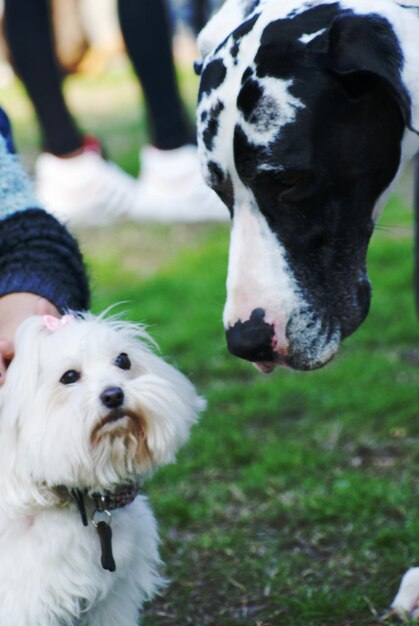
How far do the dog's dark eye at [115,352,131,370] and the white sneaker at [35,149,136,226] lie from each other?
3.96 m

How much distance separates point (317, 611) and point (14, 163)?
1.35 m

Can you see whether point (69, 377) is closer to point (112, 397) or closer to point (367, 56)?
point (112, 397)

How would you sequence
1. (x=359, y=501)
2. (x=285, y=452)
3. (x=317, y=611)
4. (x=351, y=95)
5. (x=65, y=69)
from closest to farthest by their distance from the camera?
(x=351, y=95) → (x=317, y=611) → (x=359, y=501) → (x=285, y=452) → (x=65, y=69)

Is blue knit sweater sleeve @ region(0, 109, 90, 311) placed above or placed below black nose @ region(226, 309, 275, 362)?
below

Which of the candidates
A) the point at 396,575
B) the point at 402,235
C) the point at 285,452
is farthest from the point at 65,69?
the point at 396,575

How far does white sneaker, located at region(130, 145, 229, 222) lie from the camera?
624cm

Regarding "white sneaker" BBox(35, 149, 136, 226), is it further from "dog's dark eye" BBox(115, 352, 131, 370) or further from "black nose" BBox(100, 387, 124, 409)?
"black nose" BBox(100, 387, 124, 409)

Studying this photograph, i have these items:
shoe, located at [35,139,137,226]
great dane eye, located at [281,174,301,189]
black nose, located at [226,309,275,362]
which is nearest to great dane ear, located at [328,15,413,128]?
great dane eye, located at [281,174,301,189]

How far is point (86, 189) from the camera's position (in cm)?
630

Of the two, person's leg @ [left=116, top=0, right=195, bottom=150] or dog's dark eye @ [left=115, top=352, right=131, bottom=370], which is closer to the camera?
dog's dark eye @ [left=115, top=352, right=131, bottom=370]

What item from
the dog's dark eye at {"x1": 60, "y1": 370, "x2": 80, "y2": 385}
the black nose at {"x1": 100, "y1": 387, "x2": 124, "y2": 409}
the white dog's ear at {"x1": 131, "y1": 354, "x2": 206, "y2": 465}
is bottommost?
the white dog's ear at {"x1": 131, "y1": 354, "x2": 206, "y2": 465}

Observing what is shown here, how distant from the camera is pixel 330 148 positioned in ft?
7.95

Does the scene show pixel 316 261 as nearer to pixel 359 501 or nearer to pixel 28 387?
pixel 28 387

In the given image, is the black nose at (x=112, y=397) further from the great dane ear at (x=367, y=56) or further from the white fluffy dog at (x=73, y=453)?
the great dane ear at (x=367, y=56)
